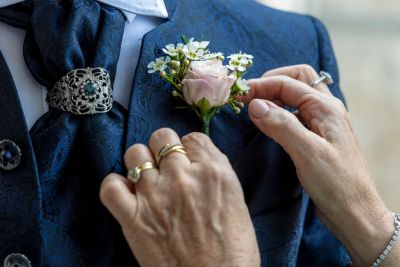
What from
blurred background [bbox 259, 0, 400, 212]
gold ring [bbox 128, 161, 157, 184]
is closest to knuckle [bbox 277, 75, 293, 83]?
gold ring [bbox 128, 161, 157, 184]

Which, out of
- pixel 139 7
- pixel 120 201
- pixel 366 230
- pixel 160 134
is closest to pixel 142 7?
pixel 139 7

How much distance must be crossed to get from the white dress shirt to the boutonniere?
50 millimetres

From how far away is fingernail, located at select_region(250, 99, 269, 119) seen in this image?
0.96m

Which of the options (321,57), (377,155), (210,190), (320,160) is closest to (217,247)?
(210,190)

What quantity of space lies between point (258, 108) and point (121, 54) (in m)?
0.24

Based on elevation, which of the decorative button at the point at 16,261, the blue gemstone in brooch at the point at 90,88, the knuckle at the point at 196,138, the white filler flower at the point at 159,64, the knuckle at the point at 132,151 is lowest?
the decorative button at the point at 16,261

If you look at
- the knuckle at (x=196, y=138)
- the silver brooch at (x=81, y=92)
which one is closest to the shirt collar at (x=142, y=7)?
the silver brooch at (x=81, y=92)

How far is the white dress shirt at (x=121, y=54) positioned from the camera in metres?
0.91

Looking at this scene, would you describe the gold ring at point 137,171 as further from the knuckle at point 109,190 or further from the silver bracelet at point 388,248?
the silver bracelet at point 388,248

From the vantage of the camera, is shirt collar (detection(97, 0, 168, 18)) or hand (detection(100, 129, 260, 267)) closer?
hand (detection(100, 129, 260, 267))

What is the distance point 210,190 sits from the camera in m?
0.85

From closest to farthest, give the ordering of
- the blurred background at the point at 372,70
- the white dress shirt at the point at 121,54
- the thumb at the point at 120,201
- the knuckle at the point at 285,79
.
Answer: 1. the thumb at the point at 120,201
2. the white dress shirt at the point at 121,54
3. the knuckle at the point at 285,79
4. the blurred background at the point at 372,70

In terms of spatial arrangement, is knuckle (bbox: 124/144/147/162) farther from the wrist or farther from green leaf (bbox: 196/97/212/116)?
the wrist

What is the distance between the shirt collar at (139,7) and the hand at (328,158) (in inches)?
7.7
